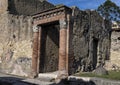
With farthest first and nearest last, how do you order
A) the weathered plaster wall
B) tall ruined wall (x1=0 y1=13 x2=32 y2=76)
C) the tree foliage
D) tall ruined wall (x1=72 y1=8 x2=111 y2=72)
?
the tree foliage → the weathered plaster wall → tall ruined wall (x1=0 y1=13 x2=32 y2=76) → tall ruined wall (x1=72 y1=8 x2=111 y2=72)

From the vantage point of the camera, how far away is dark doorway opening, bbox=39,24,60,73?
15.2 metres

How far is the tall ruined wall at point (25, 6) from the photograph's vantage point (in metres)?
19.0

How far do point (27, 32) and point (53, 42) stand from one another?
180cm

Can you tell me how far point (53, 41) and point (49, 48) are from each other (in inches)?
21.8

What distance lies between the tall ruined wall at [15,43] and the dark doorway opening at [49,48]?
0.90 metres

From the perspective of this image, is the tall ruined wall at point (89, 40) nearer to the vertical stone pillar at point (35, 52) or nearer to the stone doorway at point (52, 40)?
the stone doorway at point (52, 40)

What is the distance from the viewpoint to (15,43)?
1664 cm

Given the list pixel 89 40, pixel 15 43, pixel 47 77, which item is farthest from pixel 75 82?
pixel 15 43

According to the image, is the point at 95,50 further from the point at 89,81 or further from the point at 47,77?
the point at 89,81

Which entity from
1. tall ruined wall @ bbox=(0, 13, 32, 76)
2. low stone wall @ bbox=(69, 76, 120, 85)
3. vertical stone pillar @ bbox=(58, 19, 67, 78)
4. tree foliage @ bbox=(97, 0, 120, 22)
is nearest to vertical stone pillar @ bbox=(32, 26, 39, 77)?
tall ruined wall @ bbox=(0, 13, 32, 76)

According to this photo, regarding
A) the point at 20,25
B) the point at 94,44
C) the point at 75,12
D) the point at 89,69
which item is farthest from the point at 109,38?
the point at 20,25

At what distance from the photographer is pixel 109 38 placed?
721 inches

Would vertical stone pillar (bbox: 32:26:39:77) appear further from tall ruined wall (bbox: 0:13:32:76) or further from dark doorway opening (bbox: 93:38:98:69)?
dark doorway opening (bbox: 93:38:98:69)

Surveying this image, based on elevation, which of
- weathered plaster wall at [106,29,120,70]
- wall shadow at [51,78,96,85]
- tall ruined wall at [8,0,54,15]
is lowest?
wall shadow at [51,78,96,85]
